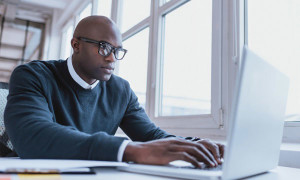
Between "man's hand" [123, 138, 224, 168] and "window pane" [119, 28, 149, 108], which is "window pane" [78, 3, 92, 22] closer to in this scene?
"window pane" [119, 28, 149, 108]

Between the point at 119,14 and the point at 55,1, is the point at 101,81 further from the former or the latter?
the point at 55,1

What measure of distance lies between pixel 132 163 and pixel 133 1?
220 cm

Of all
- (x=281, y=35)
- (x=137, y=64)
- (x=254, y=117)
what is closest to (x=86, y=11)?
(x=137, y=64)

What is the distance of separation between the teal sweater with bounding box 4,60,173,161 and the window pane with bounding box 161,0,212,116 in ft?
1.46

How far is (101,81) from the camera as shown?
1.34 meters

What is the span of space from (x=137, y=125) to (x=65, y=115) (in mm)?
358

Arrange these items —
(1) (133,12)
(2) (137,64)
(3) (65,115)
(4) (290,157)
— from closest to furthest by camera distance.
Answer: (4) (290,157), (3) (65,115), (2) (137,64), (1) (133,12)

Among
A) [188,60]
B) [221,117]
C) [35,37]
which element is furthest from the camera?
[35,37]

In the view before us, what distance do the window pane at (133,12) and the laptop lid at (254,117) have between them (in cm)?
175

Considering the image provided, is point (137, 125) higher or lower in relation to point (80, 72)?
lower

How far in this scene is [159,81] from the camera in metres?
1.93

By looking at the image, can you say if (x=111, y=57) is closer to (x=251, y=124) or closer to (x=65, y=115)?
(x=65, y=115)

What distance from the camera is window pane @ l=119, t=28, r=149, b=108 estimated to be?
221 cm

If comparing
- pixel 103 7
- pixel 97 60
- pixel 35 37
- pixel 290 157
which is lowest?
pixel 290 157
